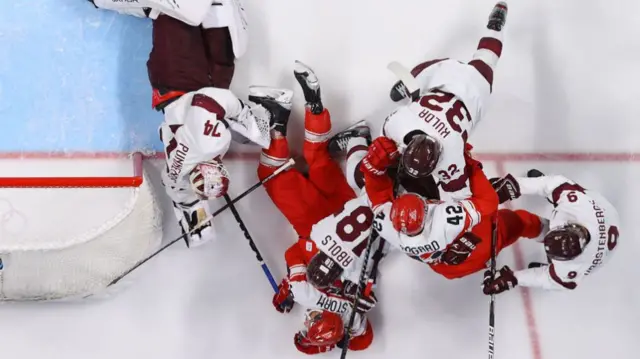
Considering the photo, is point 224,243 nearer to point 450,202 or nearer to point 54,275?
point 54,275

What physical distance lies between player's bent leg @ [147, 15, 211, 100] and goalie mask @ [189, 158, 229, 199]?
0.39m

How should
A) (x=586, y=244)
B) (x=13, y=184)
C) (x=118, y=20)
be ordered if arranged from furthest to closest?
(x=118, y=20) < (x=13, y=184) < (x=586, y=244)

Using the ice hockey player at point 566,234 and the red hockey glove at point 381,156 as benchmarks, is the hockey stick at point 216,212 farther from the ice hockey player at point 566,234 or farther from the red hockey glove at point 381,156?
the ice hockey player at point 566,234

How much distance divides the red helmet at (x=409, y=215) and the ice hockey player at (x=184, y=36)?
3.40 ft

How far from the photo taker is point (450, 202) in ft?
9.52

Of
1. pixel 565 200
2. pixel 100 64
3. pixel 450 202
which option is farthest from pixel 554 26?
pixel 100 64

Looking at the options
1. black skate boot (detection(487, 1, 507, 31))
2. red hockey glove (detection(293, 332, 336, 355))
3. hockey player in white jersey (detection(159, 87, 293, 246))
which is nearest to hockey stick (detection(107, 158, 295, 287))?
hockey player in white jersey (detection(159, 87, 293, 246))

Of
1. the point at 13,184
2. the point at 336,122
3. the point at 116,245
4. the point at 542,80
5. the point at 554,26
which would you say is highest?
the point at 554,26

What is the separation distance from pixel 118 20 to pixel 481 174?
1779mm

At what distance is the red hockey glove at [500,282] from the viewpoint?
124 inches

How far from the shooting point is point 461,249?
296 centimetres

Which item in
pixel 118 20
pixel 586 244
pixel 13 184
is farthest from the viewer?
pixel 118 20

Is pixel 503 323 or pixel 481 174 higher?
pixel 481 174

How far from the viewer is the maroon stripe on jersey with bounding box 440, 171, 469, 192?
2988mm
